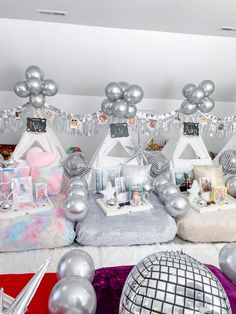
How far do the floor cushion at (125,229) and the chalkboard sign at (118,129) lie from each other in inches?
31.0

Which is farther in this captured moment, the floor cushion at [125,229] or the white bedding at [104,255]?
the floor cushion at [125,229]

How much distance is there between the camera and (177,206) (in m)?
2.11

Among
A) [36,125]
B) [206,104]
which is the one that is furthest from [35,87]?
[206,104]

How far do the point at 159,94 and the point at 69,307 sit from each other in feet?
8.85

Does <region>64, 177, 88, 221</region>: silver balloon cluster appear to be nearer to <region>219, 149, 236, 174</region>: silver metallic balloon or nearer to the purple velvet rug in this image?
the purple velvet rug

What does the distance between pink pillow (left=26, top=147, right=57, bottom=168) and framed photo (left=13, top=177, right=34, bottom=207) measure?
0.28m

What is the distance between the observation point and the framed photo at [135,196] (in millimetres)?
2229

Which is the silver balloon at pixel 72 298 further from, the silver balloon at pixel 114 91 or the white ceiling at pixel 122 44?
the white ceiling at pixel 122 44

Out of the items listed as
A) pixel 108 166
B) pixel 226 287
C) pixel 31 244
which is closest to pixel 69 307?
pixel 226 287

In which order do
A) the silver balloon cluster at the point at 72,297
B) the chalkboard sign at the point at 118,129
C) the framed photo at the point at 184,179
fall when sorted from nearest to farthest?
the silver balloon cluster at the point at 72,297
the chalkboard sign at the point at 118,129
the framed photo at the point at 184,179

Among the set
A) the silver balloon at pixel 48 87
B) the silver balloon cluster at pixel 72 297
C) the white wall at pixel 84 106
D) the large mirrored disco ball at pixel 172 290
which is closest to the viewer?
the large mirrored disco ball at pixel 172 290

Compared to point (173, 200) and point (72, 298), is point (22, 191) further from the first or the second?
point (72, 298)

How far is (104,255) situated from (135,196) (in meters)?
0.55

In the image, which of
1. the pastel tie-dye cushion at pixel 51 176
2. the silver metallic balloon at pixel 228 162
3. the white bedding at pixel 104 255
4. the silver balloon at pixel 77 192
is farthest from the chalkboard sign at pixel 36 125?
the silver metallic balloon at pixel 228 162
